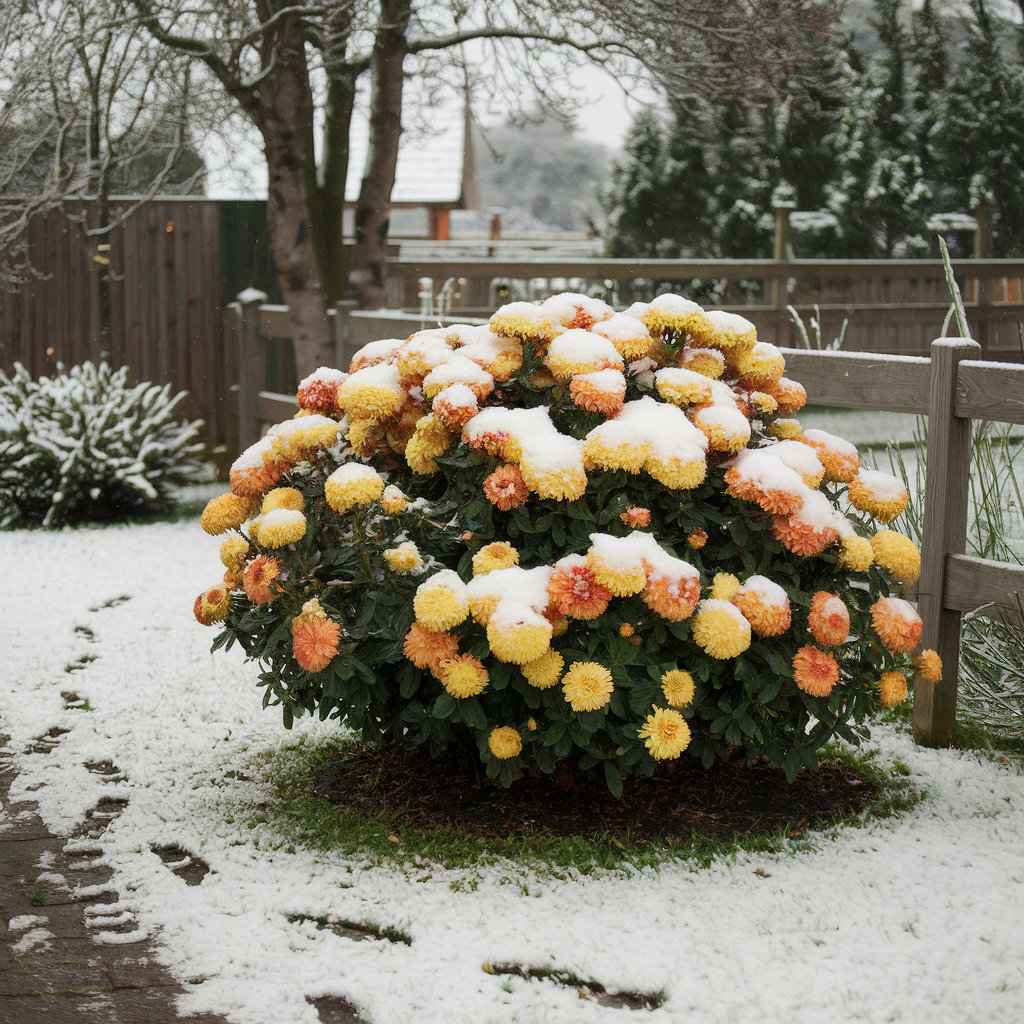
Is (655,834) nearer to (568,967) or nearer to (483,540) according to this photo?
(568,967)

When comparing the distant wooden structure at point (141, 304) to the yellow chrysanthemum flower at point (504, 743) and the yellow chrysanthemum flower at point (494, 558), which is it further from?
the yellow chrysanthemum flower at point (504, 743)

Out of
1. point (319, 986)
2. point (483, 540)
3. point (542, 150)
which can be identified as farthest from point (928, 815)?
point (542, 150)

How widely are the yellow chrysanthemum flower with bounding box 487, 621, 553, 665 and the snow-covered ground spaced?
0.57 m

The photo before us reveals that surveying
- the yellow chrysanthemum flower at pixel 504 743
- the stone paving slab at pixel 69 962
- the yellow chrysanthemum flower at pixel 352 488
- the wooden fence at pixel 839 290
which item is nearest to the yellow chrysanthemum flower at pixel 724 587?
the yellow chrysanthemum flower at pixel 504 743

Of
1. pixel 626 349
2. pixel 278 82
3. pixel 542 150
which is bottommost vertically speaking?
pixel 626 349

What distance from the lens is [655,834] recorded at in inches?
122

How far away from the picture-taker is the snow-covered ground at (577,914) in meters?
2.36

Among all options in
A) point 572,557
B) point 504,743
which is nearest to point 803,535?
point 572,557

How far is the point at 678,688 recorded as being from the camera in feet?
9.44

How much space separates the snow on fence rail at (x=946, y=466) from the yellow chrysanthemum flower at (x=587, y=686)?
1403 millimetres

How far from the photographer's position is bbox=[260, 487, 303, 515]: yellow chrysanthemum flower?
3213 millimetres

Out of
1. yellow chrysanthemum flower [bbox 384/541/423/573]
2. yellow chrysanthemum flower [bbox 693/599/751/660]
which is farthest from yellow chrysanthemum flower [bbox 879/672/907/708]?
yellow chrysanthemum flower [bbox 384/541/423/573]

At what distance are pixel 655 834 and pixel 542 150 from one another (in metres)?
50.3

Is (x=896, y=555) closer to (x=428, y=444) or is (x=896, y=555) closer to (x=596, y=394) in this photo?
(x=596, y=394)
